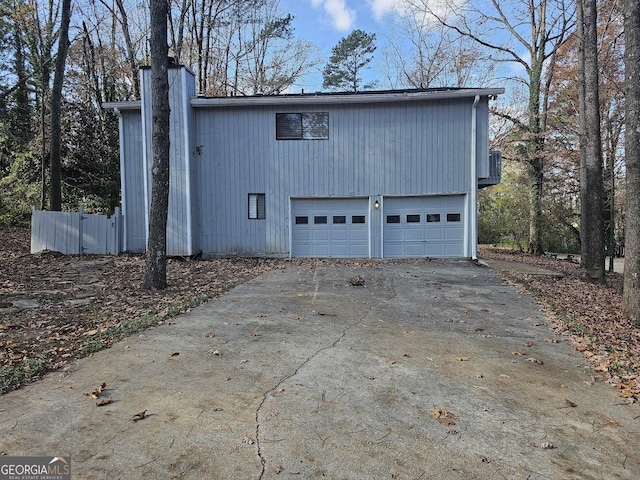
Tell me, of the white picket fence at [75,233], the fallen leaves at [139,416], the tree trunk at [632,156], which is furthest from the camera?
the white picket fence at [75,233]

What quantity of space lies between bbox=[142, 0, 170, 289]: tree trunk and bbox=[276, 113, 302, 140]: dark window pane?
5.97 m

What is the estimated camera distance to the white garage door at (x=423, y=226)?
13.9 meters

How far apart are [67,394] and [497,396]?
3.72 m

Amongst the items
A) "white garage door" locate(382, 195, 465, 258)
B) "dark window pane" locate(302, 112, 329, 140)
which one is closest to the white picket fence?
"dark window pane" locate(302, 112, 329, 140)

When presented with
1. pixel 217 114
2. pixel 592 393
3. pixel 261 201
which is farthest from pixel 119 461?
pixel 217 114

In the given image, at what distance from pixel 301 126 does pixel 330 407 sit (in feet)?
38.8

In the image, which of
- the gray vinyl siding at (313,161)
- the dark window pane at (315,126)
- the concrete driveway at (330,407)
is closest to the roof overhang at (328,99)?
the gray vinyl siding at (313,161)

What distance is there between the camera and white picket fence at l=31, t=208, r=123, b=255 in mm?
12977

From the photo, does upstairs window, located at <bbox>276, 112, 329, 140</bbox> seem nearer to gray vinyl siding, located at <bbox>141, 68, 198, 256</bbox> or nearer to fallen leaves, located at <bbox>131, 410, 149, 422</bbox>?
gray vinyl siding, located at <bbox>141, 68, 198, 256</bbox>

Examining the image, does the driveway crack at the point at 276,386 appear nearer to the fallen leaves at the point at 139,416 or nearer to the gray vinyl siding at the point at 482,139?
the fallen leaves at the point at 139,416

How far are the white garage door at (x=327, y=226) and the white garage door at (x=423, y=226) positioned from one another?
0.93m

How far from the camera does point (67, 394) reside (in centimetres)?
347

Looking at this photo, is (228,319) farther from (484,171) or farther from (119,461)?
(484,171)

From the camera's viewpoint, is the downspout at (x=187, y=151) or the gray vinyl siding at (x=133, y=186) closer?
the downspout at (x=187, y=151)
